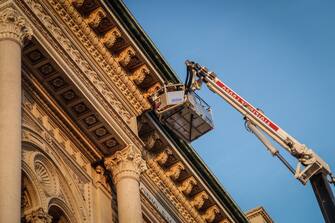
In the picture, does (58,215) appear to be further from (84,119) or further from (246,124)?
(246,124)

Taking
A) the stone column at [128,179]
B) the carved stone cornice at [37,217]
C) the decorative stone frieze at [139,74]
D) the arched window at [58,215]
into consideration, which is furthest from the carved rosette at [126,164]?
the carved stone cornice at [37,217]

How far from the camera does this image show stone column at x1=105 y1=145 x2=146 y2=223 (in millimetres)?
24406

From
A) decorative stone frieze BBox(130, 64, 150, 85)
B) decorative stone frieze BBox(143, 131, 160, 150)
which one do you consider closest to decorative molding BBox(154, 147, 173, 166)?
decorative stone frieze BBox(143, 131, 160, 150)

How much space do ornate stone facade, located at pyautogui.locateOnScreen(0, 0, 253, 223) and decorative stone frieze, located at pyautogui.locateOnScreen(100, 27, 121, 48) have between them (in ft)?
0.10

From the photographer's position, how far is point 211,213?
32375 mm

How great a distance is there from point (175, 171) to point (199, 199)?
2.05 meters

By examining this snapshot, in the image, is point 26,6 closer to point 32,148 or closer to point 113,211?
point 32,148

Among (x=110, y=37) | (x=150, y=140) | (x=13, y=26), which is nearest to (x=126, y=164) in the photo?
(x=150, y=140)

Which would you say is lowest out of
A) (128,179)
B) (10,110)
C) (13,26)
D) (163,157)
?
(10,110)

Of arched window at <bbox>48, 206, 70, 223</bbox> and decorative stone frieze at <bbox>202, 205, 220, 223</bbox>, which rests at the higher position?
decorative stone frieze at <bbox>202, 205, 220, 223</bbox>

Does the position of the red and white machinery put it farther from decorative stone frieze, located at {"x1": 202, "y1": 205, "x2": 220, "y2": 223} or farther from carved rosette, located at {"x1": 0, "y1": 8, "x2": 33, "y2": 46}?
carved rosette, located at {"x1": 0, "y1": 8, "x2": 33, "y2": 46}

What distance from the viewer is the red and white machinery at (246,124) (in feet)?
72.2

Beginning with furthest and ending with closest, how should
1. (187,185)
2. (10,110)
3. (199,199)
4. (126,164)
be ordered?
1. (199,199)
2. (187,185)
3. (126,164)
4. (10,110)

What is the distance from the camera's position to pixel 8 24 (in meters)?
22.1
